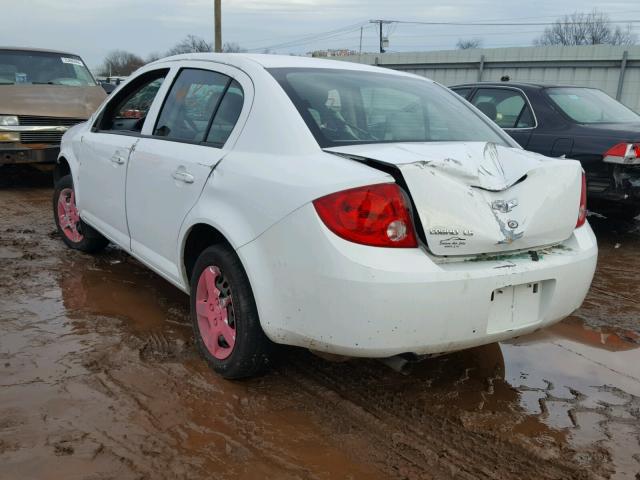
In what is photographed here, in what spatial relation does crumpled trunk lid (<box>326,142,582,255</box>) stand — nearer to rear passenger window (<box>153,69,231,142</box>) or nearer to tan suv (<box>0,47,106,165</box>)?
rear passenger window (<box>153,69,231,142</box>)

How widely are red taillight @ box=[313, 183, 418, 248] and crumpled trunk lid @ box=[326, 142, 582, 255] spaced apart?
0.33 ft

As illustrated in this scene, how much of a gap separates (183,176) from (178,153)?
193 millimetres

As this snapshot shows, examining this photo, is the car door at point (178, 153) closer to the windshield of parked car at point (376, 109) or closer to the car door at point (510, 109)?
the windshield of parked car at point (376, 109)

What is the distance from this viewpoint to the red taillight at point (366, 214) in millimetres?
2377

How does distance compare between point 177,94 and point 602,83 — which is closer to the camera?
point 177,94

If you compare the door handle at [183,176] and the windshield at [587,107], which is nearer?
the door handle at [183,176]

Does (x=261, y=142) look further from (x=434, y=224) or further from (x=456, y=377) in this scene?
(x=456, y=377)

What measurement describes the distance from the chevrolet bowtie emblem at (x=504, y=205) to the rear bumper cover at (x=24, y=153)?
704 centimetres

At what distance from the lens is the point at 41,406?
2770 mm

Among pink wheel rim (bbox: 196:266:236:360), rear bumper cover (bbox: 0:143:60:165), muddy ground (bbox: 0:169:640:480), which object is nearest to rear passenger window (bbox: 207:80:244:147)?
pink wheel rim (bbox: 196:266:236:360)

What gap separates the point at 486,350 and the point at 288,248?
5.49ft

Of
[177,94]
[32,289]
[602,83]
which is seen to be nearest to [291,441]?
[177,94]

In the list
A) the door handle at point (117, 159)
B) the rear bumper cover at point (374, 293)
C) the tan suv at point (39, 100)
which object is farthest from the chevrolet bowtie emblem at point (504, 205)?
the tan suv at point (39, 100)

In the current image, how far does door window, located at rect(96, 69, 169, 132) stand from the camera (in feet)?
13.2
